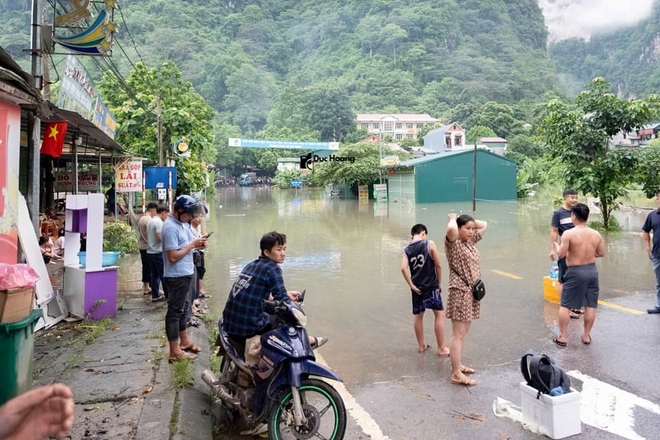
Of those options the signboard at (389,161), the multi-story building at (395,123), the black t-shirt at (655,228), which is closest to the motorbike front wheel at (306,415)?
the black t-shirt at (655,228)

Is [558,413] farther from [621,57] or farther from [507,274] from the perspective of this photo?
[621,57]

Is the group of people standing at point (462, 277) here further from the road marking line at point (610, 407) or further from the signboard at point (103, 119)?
the signboard at point (103, 119)

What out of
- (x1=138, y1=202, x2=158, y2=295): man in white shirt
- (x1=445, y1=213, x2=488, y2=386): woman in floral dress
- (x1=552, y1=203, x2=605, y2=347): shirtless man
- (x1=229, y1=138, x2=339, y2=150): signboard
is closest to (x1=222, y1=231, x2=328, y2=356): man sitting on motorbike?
(x1=445, y1=213, x2=488, y2=386): woman in floral dress

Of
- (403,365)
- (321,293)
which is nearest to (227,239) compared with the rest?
(321,293)

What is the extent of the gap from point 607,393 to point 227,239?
42.1ft

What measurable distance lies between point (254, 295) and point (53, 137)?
Answer: 5.55m

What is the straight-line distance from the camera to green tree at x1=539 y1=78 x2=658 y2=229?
14.2 m

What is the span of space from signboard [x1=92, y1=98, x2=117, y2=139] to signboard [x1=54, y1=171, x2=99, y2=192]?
4826mm

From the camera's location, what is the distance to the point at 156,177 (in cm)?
1585

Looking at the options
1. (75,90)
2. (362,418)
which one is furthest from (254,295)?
(75,90)

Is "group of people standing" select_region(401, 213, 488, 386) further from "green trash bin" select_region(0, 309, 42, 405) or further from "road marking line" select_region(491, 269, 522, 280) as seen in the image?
"road marking line" select_region(491, 269, 522, 280)

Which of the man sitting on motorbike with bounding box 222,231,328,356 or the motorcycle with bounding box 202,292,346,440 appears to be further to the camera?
the man sitting on motorbike with bounding box 222,231,328,356

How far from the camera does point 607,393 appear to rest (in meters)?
4.17

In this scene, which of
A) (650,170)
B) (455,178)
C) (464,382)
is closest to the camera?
(464,382)
